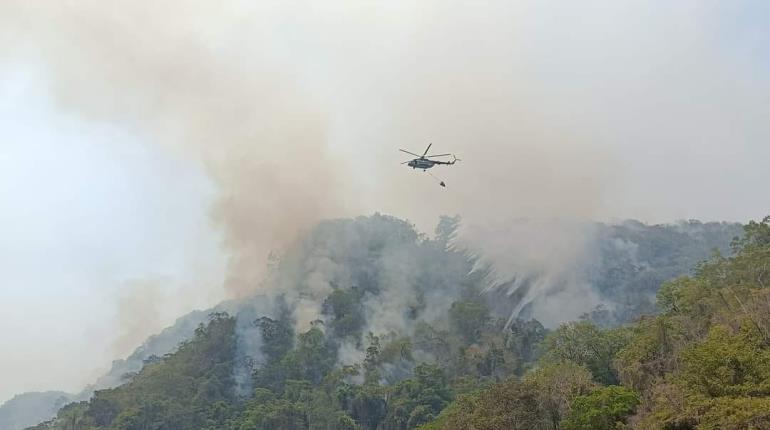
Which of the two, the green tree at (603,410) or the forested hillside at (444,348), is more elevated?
the forested hillside at (444,348)

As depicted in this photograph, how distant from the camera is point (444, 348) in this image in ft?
381

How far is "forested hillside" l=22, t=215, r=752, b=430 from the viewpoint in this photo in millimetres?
44656

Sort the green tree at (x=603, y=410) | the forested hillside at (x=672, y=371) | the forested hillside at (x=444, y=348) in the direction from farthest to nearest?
1. the forested hillside at (x=444, y=348)
2. the green tree at (x=603, y=410)
3. the forested hillside at (x=672, y=371)

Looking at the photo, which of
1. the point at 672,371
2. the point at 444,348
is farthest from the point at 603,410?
the point at 444,348

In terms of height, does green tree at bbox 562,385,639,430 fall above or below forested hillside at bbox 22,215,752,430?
below

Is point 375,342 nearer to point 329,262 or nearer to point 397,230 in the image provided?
point 329,262

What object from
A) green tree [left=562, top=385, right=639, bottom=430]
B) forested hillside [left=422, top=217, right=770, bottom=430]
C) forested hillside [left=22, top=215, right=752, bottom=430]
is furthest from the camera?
forested hillside [left=22, top=215, right=752, bottom=430]

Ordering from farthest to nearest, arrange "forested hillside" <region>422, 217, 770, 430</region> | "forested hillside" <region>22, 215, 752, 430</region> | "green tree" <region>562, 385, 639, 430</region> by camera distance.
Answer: "forested hillside" <region>22, 215, 752, 430</region>, "green tree" <region>562, 385, 639, 430</region>, "forested hillside" <region>422, 217, 770, 430</region>

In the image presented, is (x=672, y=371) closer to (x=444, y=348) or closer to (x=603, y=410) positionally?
(x=603, y=410)

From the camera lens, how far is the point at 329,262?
151m

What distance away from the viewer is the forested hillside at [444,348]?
4466 cm

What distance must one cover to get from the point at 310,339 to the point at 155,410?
1100 inches

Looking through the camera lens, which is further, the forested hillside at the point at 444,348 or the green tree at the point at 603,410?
the forested hillside at the point at 444,348

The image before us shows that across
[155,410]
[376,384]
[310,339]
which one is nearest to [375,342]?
[310,339]
